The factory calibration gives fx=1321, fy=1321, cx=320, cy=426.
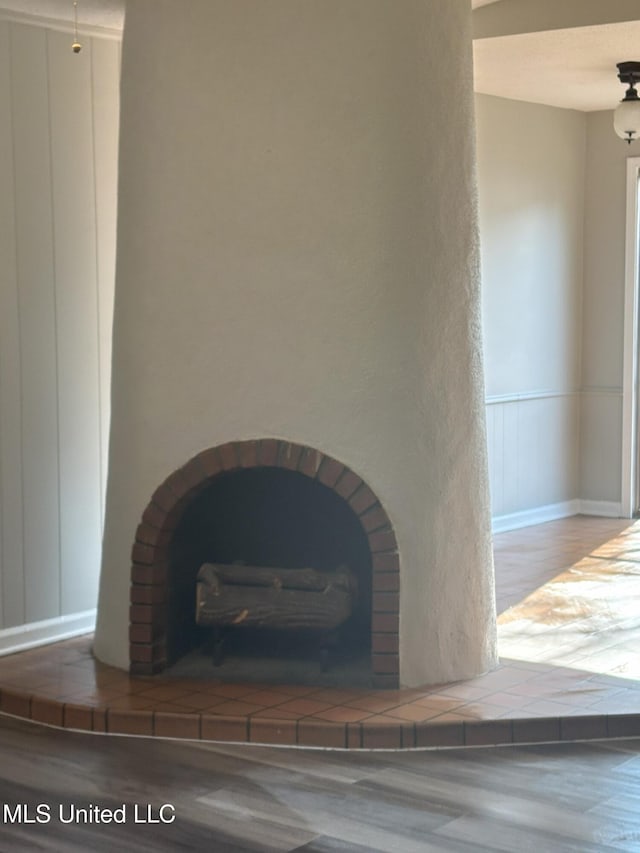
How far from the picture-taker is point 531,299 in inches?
319

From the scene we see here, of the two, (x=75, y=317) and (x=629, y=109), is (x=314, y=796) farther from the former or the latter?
(x=629, y=109)

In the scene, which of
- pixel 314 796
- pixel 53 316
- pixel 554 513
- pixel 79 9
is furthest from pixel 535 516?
pixel 314 796

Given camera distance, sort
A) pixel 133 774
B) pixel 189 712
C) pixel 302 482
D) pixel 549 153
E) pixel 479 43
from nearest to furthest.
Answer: pixel 133 774
pixel 189 712
pixel 302 482
pixel 479 43
pixel 549 153

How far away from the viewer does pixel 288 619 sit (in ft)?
15.9

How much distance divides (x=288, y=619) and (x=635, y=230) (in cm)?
454

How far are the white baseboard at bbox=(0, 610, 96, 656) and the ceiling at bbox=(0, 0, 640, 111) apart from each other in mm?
2448

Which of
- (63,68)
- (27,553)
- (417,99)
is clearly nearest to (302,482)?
(27,553)

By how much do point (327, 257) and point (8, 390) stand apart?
1464 mm

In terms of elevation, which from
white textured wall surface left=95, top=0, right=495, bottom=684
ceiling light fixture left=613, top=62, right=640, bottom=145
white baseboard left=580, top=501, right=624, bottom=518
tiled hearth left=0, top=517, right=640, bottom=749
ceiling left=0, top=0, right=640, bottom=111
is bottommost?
tiled hearth left=0, top=517, right=640, bottom=749

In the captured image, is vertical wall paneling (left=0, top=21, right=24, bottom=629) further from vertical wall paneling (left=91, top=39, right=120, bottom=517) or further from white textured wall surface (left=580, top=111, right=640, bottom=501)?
white textured wall surface (left=580, top=111, right=640, bottom=501)

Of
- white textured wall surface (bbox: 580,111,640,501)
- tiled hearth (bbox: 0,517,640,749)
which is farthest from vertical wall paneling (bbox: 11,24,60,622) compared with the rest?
white textured wall surface (bbox: 580,111,640,501)

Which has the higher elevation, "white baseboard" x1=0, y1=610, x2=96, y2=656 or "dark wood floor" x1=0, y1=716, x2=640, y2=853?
"white baseboard" x1=0, y1=610, x2=96, y2=656

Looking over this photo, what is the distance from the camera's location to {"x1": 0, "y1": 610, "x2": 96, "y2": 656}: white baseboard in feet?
17.3

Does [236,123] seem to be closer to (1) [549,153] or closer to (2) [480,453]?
(2) [480,453]
